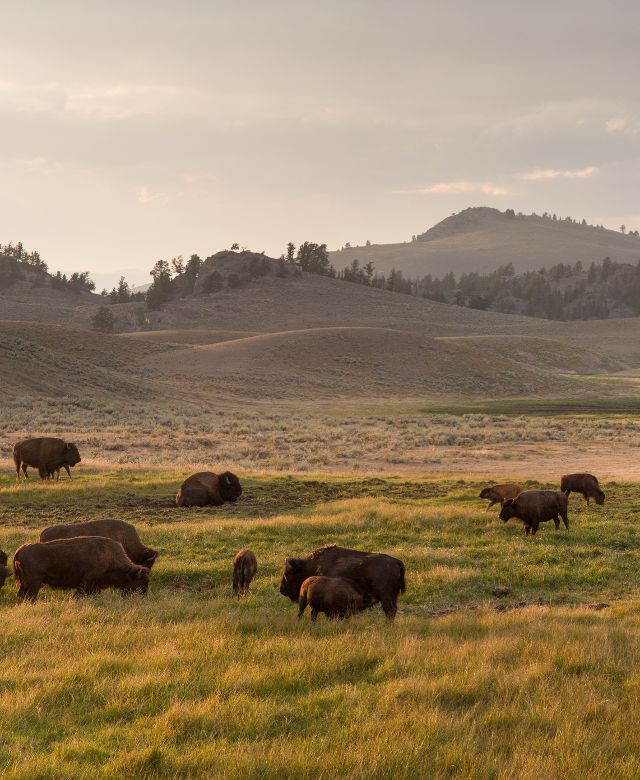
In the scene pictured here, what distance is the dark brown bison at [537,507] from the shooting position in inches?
705

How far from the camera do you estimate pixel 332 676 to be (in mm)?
7879

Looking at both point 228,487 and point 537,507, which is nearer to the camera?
point 537,507

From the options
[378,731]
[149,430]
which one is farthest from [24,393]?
[378,731]

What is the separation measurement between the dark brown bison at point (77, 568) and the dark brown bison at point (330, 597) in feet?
9.86

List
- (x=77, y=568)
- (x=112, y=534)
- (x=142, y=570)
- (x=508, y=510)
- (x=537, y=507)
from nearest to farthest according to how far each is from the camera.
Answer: (x=77, y=568), (x=142, y=570), (x=112, y=534), (x=537, y=507), (x=508, y=510)

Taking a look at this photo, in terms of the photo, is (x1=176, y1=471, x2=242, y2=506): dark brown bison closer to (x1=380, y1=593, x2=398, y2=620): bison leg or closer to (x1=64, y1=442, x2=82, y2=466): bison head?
(x1=64, y1=442, x2=82, y2=466): bison head

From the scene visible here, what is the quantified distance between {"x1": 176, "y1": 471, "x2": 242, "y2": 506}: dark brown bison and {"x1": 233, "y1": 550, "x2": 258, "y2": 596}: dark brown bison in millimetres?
9257

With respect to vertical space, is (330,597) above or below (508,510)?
above

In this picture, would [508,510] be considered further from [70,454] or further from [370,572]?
[70,454]

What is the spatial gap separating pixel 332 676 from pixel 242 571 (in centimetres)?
477

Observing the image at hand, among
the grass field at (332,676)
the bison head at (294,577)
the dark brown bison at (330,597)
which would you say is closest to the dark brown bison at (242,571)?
the grass field at (332,676)

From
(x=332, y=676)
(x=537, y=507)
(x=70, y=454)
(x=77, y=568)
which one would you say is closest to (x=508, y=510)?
(x=537, y=507)

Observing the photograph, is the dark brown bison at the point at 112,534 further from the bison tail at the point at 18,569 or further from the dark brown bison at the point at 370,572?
the dark brown bison at the point at 370,572

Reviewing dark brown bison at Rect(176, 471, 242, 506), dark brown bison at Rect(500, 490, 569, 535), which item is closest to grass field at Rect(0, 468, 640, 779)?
dark brown bison at Rect(500, 490, 569, 535)
